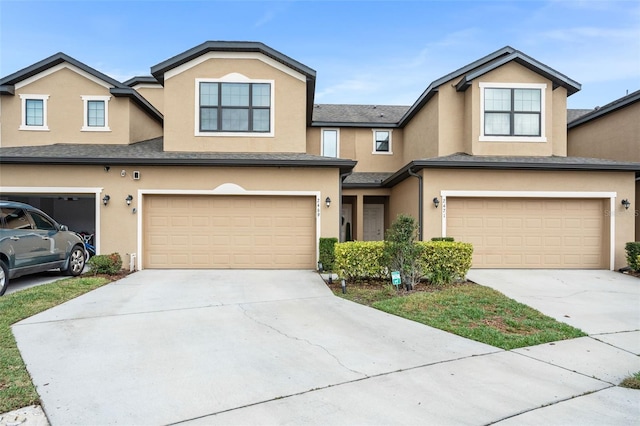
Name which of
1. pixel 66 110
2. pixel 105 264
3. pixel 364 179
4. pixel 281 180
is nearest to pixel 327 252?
pixel 281 180

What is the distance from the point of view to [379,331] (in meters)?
5.65

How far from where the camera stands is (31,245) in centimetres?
837

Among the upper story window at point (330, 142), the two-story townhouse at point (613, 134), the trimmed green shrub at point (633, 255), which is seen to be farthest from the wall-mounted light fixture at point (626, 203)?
the upper story window at point (330, 142)

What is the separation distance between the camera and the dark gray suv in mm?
7688

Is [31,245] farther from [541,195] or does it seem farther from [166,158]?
[541,195]

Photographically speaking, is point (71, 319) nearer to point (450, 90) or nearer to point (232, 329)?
point (232, 329)

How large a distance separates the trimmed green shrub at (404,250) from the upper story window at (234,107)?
5.84 metres

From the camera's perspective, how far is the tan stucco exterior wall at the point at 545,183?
37.6 feet

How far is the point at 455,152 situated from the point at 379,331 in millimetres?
9450

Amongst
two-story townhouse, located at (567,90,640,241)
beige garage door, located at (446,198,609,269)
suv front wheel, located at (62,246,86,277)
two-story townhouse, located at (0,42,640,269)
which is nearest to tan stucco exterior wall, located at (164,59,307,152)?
two-story townhouse, located at (0,42,640,269)

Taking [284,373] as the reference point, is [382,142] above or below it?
above

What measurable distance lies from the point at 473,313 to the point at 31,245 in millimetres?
9244

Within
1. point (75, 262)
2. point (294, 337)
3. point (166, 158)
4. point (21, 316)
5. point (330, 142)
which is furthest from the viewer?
point (330, 142)

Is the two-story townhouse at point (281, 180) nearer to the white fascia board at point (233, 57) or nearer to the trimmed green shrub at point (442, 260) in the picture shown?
the white fascia board at point (233, 57)
